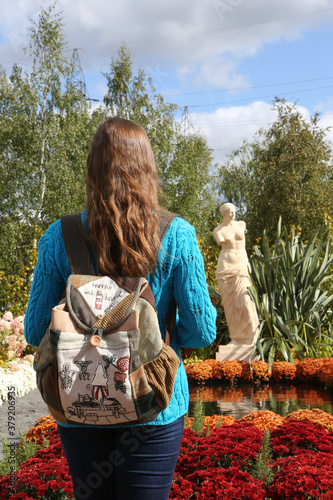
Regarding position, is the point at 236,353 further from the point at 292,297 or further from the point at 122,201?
the point at 122,201

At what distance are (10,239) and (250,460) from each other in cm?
1457

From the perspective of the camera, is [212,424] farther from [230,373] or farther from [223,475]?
[230,373]

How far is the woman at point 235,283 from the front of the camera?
9.50 metres

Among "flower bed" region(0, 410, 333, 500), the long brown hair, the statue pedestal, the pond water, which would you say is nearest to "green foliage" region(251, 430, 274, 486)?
"flower bed" region(0, 410, 333, 500)

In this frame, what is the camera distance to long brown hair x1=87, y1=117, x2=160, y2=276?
1396 mm

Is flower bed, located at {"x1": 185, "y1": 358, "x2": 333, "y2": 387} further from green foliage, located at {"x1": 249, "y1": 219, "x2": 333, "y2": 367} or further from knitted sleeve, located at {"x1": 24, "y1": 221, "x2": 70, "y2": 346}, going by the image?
knitted sleeve, located at {"x1": 24, "y1": 221, "x2": 70, "y2": 346}

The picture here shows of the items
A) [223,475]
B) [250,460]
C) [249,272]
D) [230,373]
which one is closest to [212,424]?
Result: [250,460]

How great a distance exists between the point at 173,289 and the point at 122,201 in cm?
27

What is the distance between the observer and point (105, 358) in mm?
1283

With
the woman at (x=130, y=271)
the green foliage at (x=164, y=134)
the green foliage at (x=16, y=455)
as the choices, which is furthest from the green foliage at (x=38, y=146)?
the woman at (x=130, y=271)

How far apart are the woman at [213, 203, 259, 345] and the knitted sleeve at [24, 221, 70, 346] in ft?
26.6

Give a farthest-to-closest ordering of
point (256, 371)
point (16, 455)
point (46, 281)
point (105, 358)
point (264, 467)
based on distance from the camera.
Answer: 1. point (256, 371)
2. point (16, 455)
3. point (264, 467)
4. point (46, 281)
5. point (105, 358)

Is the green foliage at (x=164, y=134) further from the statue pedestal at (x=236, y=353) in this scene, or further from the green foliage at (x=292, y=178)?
the statue pedestal at (x=236, y=353)

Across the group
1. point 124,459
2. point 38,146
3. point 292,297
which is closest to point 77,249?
point 124,459
